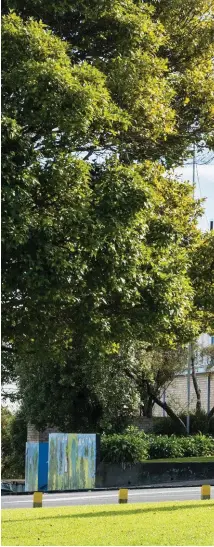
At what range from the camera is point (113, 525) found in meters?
12.7

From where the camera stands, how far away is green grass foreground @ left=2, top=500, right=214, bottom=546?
35.7 ft

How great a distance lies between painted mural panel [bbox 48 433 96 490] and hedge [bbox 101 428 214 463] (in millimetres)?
942

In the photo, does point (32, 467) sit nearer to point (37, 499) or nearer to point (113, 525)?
point (37, 499)

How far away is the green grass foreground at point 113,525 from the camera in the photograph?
10891mm

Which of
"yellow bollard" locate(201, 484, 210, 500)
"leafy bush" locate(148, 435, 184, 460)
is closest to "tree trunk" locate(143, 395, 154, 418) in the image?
"leafy bush" locate(148, 435, 184, 460)

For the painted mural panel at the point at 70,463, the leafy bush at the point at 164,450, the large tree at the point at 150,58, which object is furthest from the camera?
the leafy bush at the point at 164,450

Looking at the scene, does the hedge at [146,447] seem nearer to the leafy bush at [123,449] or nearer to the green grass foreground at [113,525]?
the leafy bush at [123,449]

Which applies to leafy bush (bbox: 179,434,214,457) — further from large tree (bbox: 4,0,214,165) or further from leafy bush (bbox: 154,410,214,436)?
large tree (bbox: 4,0,214,165)

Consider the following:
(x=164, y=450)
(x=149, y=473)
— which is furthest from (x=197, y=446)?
(x=149, y=473)

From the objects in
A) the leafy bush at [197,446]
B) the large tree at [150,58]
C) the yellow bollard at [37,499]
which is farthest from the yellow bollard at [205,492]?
the leafy bush at [197,446]

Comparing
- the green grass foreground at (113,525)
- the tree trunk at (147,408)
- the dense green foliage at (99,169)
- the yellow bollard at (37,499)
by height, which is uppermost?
the dense green foliage at (99,169)

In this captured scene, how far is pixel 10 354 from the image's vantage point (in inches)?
618

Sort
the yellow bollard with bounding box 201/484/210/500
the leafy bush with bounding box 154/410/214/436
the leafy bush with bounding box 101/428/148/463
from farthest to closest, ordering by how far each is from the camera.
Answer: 1. the leafy bush with bounding box 154/410/214/436
2. the leafy bush with bounding box 101/428/148/463
3. the yellow bollard with bounding box 201/484/210/500

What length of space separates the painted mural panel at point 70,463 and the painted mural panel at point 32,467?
0.64m
